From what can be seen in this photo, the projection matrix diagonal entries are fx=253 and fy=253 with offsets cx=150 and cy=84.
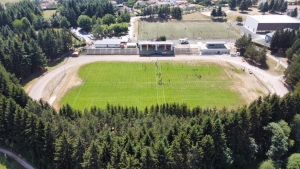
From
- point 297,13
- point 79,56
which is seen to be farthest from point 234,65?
point 297,13

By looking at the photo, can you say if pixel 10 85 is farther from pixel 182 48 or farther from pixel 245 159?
pixel 182 48

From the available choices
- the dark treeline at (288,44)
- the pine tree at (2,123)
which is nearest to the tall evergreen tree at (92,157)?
the pine tree at (2,123)

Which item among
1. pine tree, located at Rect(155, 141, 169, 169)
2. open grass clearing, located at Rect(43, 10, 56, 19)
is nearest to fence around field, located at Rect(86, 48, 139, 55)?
open grass clearing, located at Rect(43, 10, 56, 19)

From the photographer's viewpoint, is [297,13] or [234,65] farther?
[297,13]

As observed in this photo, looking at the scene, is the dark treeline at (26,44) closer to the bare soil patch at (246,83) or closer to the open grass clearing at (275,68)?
the bare soil patch at (246,83)

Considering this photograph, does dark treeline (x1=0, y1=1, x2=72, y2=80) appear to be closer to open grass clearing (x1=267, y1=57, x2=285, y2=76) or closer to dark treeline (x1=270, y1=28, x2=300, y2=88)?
open grass clearing (x1=267, y1=57, x2=285, y2=76)

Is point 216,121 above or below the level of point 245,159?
above

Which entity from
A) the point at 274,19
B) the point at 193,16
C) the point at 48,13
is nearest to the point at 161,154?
the point at 274,19
